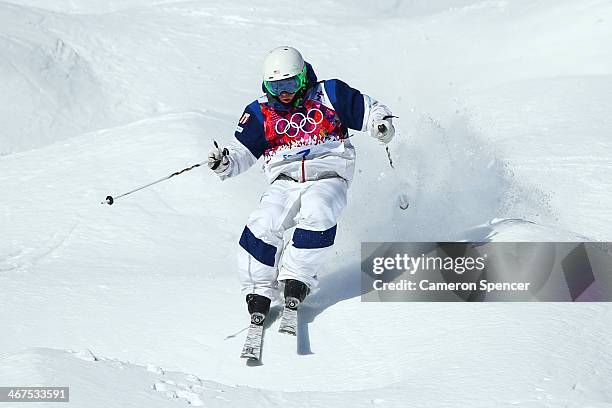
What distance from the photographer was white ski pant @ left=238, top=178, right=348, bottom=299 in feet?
17.6

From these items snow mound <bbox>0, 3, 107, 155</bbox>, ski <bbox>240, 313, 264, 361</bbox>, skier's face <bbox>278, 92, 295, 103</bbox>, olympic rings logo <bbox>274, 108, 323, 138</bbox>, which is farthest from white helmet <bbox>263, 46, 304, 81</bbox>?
snow mound <bbox>0, 3, 107, 155</bbox>

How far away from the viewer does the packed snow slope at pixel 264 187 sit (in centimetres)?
445

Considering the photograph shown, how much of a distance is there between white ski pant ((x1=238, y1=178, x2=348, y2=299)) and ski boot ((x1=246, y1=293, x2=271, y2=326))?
0.06 m

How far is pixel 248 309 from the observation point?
17.3ft

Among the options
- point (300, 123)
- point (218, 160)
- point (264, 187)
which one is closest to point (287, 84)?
point (300, 123)

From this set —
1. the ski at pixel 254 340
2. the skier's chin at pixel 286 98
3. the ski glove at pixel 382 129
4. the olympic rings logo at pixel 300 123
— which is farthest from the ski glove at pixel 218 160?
the ski at pixel 254 340

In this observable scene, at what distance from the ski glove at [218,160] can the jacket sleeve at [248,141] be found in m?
0.09

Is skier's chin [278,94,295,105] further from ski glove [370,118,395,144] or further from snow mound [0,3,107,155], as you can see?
snow mound [0,3,107,155]

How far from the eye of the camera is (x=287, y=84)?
18.4ft

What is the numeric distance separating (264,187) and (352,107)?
90.8 inches

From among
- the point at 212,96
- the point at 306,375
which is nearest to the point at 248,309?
the point at 306,375

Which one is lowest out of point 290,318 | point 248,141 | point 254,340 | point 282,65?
point 254,340

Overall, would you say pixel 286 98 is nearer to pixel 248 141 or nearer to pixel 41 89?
pixel 248 141

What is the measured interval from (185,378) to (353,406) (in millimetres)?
900
